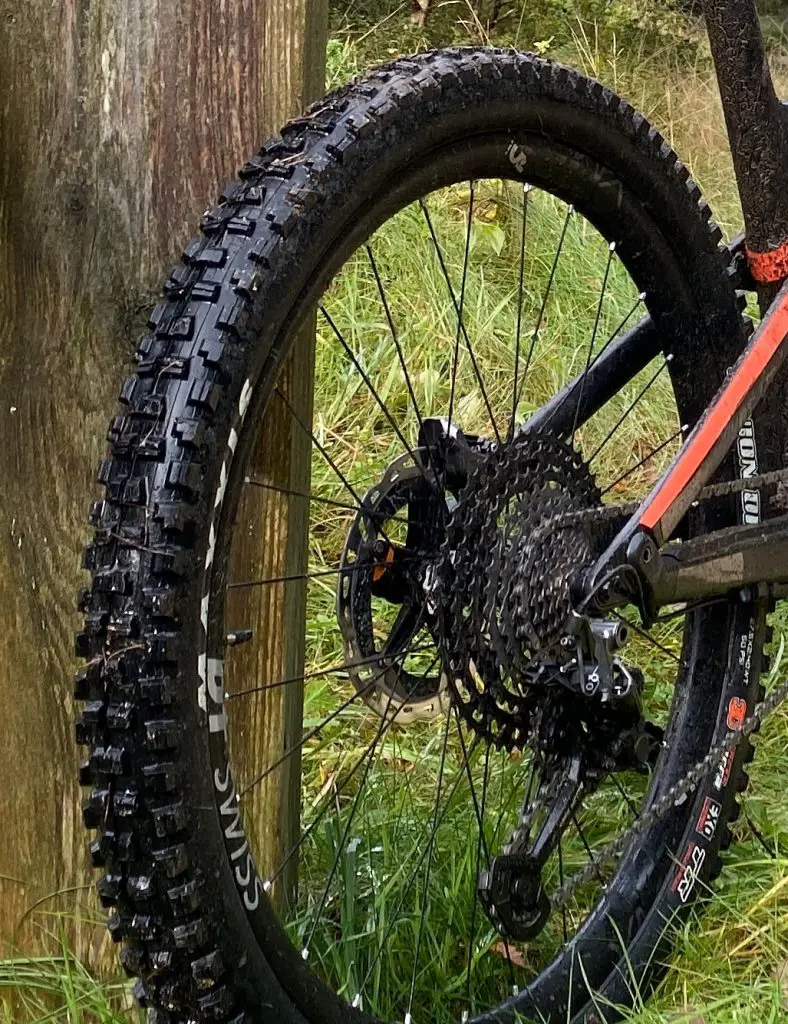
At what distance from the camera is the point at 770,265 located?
5.72ft

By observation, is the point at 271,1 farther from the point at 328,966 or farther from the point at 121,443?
the point at 328,966

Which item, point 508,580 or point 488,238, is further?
point 488,238

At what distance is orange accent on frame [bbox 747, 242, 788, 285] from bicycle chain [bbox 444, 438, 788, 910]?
266mm

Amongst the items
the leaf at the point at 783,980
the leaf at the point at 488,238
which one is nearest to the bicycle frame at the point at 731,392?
the leaf at the point at 783,980

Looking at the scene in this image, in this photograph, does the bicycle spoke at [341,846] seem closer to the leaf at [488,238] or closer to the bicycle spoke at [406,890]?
the bicycle spoke at [406,890]

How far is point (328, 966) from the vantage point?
5.50ft

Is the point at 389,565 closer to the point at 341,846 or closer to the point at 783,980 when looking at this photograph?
the point at 341,846

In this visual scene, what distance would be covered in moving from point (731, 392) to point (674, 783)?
2.01 ft

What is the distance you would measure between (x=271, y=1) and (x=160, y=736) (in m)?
0.79

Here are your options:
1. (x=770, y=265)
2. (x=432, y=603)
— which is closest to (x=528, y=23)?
(x=770, y=265)

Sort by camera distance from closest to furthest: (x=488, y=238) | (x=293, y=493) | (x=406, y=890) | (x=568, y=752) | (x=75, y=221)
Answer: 1. (x=75, y=221)
2. (x=293, y=493)
3. (x=568, y=752)
4. (x=406, y=890)
5. (x=488, y=238)

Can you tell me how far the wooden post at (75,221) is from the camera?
1354 mm

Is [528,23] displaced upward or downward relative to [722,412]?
upward

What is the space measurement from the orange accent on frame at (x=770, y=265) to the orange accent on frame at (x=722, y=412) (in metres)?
0.12
